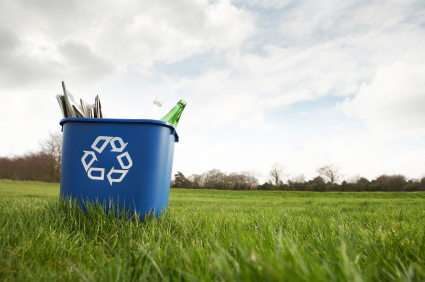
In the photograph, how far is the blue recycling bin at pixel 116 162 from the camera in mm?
2039

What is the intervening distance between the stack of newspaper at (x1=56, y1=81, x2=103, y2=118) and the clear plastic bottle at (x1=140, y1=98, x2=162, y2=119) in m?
0.58

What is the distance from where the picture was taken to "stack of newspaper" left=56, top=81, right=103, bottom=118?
2215mm

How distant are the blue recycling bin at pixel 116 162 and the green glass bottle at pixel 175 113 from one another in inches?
30.6

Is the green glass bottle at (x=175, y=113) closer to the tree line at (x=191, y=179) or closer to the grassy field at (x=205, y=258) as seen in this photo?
the grassy field at (x=205, y=258)

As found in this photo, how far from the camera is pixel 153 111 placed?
9.48 feet

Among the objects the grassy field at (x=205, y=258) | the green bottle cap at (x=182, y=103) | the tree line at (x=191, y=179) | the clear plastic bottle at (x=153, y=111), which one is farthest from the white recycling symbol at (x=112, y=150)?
the tree line at (x=191, y=179)

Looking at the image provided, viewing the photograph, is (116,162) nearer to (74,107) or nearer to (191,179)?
(74,107)

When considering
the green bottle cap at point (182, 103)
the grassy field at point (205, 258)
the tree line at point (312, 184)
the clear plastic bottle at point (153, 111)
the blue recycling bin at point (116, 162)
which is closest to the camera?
the grassy field at point (205, 258)

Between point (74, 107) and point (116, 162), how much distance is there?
799mm

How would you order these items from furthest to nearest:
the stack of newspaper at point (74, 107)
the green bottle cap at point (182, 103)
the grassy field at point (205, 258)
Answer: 1. the green bottle cap at point (182, 103)
2. the stack of newspaper at point (74, 107)
3. the grassy field at point (205, 258)

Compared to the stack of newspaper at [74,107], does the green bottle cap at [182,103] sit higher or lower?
higher

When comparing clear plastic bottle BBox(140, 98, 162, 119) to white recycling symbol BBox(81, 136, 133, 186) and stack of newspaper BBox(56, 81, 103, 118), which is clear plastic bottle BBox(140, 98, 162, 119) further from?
white recycling symbol BBox(81, 136, 133, 186)

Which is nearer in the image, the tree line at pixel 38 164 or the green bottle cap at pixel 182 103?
the green bottle cap at pixel 182 103

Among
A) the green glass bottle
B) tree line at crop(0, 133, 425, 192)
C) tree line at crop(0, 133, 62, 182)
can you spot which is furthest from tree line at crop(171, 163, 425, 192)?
the green glass bottle
